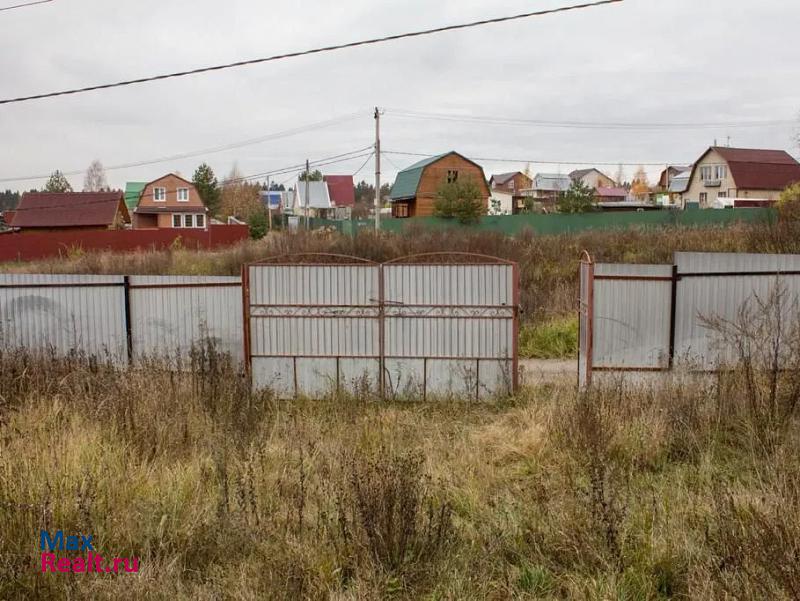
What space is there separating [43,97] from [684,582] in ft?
31.2

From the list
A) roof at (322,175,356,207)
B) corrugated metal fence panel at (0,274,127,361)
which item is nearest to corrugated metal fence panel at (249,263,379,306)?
corrugated metal fence panel at (0,274,127,361)

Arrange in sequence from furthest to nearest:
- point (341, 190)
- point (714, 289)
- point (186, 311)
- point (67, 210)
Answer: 1. point (341, 190)
2. point (67, 210)
3. point (186, 311)
4. point (714, 289)

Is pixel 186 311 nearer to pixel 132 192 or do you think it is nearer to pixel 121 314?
pixel 121 314

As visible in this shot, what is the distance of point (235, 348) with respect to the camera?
8.07 meters

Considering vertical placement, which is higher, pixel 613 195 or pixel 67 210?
pixel 613 195

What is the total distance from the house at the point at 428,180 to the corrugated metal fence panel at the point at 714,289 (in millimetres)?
32756

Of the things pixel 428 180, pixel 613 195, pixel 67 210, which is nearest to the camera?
pixel 428 180

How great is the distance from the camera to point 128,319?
812 cm

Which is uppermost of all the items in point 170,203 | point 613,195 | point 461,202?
point 613,195

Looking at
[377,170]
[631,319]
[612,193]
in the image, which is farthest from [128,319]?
[612,193]

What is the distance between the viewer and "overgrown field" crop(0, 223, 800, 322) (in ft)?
52.6

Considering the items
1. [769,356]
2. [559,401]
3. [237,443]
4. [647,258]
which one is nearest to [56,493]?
[237,443]

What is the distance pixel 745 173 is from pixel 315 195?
39.7m

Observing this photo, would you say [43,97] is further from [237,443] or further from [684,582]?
[684,582]
